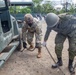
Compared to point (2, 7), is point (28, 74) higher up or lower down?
lower down

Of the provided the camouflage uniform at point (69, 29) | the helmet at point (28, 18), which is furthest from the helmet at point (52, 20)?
the helmet at point (28, 18)

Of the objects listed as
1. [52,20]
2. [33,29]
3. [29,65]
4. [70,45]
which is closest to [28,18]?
[33,29]

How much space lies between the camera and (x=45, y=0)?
24609 mm

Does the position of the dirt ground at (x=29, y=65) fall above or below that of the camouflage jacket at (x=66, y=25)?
below

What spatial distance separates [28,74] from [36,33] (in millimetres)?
1713

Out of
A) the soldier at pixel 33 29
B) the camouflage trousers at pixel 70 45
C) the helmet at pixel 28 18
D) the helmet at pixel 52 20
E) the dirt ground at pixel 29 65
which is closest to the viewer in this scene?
the helmet at pixel 52 20

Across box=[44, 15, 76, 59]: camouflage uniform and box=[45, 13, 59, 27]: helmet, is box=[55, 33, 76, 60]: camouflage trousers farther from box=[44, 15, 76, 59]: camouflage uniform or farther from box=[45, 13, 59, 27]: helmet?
box=[45, 13, 59, 27]: helmet

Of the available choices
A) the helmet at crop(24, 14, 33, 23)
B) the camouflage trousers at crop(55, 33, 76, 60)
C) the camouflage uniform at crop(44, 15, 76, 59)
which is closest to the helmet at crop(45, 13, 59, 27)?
the camouflage uniform at crop(44, 15, 76, 59)

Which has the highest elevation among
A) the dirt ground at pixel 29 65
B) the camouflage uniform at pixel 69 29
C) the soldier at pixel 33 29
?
the camouflage uniform at pixel 69 29

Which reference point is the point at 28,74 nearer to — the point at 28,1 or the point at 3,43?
the point at 3,43

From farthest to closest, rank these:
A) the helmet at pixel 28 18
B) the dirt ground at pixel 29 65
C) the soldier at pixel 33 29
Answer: the soldier at pixel 33 29
the helmet at pixel 28 18
the dirt ground at pixel 29 65

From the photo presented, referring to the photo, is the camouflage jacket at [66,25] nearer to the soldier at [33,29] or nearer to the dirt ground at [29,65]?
the dirt ground at [29,65]

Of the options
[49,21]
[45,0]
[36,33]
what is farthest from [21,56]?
[45,0]

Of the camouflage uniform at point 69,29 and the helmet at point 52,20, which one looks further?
the camouflage uniform at point 69,29
